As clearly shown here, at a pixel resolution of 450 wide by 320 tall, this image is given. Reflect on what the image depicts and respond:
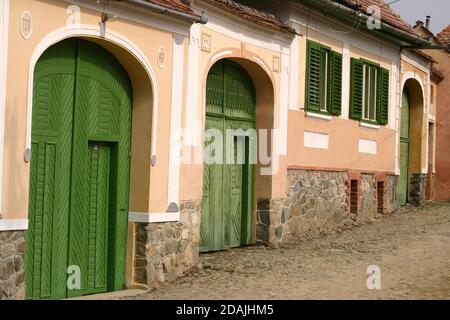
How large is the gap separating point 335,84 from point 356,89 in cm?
109

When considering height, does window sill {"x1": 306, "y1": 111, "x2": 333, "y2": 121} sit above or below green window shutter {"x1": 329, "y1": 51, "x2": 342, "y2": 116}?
below

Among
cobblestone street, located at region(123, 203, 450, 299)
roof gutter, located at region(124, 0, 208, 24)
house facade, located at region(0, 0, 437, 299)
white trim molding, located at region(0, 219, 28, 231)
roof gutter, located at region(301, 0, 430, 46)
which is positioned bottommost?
cobblestone street, located at region(123, 203, 450, 299)

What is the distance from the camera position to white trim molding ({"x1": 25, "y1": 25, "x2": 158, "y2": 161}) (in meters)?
7.44

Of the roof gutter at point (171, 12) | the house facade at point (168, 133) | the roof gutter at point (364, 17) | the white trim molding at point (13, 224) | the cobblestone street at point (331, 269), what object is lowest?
A: the cobblestone street at point (331, 269)

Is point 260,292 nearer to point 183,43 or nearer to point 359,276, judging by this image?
point 359,276

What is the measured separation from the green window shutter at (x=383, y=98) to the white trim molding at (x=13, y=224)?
10590mm

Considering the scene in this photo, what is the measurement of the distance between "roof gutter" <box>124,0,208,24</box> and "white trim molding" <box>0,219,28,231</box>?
2980 mm

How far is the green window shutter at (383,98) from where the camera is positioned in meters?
16.1

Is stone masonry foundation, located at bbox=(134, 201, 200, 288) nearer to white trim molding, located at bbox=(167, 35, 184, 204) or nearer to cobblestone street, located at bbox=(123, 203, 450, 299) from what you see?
cobblestone street, located at bbox=(123, 203, 450, 299)

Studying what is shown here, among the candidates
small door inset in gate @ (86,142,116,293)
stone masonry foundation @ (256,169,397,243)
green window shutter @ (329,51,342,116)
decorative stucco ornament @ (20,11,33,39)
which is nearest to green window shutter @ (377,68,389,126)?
stone masonry foundation @ (256,169,397,243)

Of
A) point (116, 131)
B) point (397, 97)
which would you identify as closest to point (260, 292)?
point (116, 131)

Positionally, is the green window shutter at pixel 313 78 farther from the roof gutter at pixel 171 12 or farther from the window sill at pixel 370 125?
the roof gutter at pixel 171 12

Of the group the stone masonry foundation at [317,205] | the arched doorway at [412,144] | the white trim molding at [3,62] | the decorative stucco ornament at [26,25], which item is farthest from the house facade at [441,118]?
the white trim molding at [3,62]

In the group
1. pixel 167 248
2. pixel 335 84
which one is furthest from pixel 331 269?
pixel 335 84
